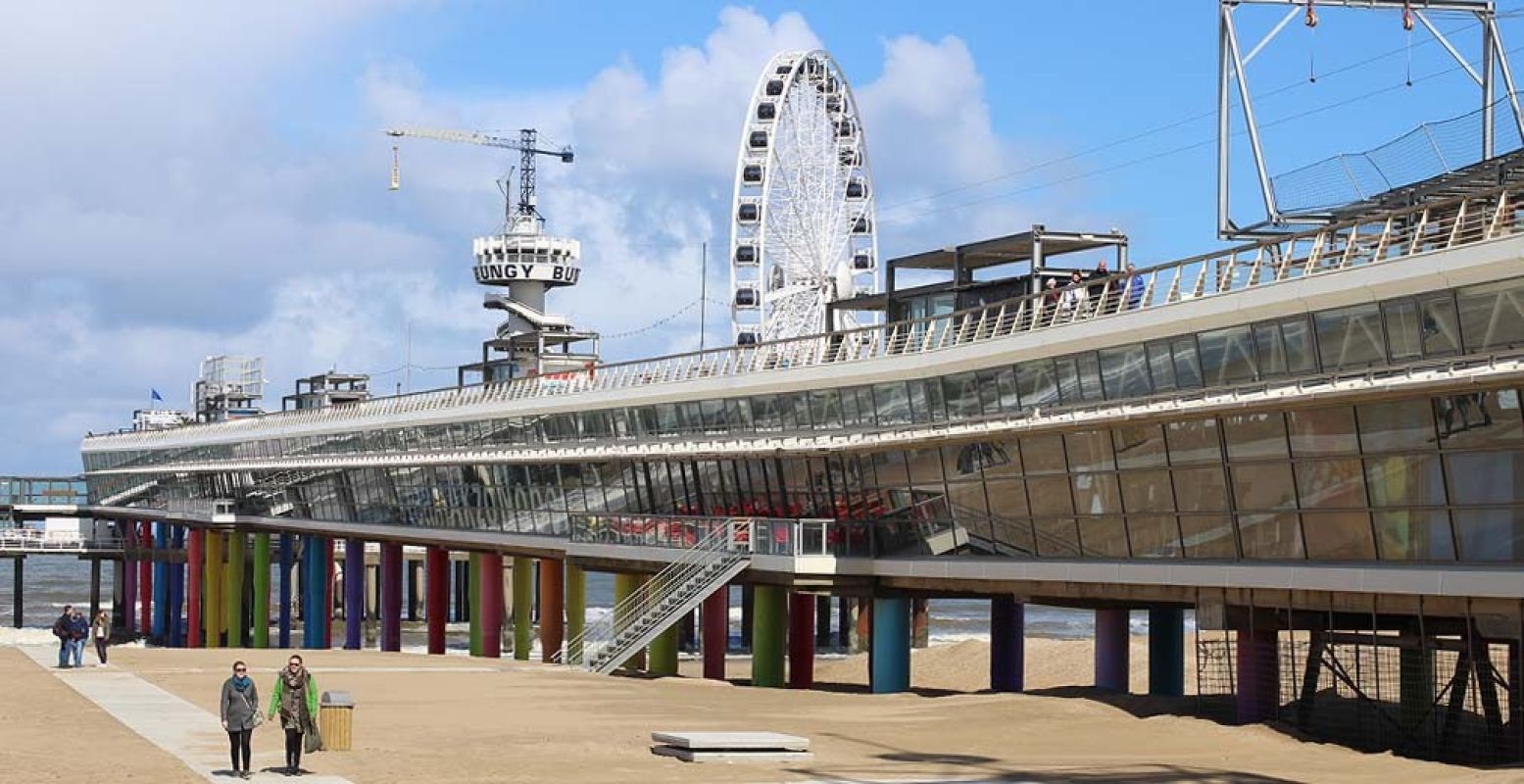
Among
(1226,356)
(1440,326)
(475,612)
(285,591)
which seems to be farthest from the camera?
(285,591)

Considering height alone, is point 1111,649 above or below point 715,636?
above

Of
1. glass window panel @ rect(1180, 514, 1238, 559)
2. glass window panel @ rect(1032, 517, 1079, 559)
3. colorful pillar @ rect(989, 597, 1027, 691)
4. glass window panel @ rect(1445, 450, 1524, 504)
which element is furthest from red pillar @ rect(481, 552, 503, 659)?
glass window panel @ rect(1445, 450, 1524, 504)

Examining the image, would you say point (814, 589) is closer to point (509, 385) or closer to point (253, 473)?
point (509, 385)

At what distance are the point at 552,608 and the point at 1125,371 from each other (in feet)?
97.3

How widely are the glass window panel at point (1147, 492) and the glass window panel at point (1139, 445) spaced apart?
16cm

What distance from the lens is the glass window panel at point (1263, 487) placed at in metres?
33.4

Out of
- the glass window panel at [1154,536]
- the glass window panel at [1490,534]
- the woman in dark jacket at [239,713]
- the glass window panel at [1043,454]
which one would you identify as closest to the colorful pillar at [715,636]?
the glass window panel at [1043,454]

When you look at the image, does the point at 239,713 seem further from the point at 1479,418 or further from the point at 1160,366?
the point at 1479,418

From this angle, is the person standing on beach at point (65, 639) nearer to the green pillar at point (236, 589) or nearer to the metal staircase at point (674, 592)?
the metal staircase at point (674, 592)

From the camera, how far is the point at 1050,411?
38812 mm

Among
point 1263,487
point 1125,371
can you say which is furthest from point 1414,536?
point 1125,371

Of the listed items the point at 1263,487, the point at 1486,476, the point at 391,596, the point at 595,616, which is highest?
the point at 1486,476

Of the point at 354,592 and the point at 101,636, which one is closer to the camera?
the point at 101,636

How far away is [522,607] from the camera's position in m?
67.1
